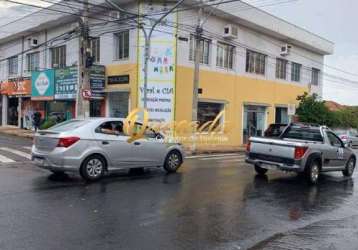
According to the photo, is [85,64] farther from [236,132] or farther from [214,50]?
[236,132]

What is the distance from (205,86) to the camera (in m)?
27.6

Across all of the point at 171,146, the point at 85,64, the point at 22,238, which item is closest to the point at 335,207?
the point at 171,146

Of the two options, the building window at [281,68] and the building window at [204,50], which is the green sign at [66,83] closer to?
the building window at [204,50]

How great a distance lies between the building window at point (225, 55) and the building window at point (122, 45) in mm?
6045

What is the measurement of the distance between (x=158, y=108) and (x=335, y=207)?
647 inches

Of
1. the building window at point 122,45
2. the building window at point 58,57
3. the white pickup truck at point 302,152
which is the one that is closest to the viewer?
the white pickup truck at point 302,152

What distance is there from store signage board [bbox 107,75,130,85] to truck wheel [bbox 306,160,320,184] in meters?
14.5

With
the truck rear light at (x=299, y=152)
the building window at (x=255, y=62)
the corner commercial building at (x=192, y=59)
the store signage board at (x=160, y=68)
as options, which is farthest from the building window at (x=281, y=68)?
the truck rear light at (x=299, y=152)

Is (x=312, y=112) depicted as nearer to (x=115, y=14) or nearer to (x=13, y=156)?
(x=115, y=14)

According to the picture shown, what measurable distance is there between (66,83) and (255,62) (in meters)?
13.3

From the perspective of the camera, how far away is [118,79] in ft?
85.3

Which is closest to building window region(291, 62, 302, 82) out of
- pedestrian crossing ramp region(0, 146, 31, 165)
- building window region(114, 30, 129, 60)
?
building window region(114, 30, 129, 60)

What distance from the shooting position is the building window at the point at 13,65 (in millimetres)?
37625

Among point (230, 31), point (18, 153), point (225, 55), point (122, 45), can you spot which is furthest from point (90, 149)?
point (225, 55)
